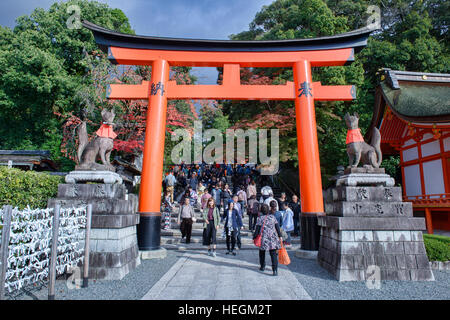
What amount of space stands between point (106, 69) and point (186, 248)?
36.7 feet

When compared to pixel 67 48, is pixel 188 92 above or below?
below

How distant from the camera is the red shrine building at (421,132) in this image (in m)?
9.77

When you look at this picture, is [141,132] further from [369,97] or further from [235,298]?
[369,97]

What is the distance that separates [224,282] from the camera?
186 inches

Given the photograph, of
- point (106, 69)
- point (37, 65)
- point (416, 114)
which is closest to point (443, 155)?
point (416, 114)

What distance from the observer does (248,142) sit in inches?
532

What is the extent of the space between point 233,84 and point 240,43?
132 cm

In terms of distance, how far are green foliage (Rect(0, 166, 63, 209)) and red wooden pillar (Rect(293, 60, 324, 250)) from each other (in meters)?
Answer: 6.61

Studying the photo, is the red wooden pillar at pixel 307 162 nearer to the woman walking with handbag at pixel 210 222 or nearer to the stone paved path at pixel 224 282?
the stone paved path at pixel 224 282

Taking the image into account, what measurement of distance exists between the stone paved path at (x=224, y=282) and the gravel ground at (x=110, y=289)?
226 mm

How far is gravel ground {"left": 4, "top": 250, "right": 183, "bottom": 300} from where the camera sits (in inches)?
157

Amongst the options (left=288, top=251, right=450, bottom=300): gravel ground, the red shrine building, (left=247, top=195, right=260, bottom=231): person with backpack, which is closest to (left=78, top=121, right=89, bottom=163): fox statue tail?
(left=288, top=251, right=450, bottom=300): gravel ground

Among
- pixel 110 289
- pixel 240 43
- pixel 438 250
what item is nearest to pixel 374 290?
pixel 438 250

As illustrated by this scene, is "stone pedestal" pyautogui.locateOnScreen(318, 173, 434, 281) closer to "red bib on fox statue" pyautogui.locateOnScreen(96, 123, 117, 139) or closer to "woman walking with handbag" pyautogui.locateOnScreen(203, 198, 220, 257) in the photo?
"woman walking with handbag" pyautogui.locateOnScreen(203, 198, 220, 257)
